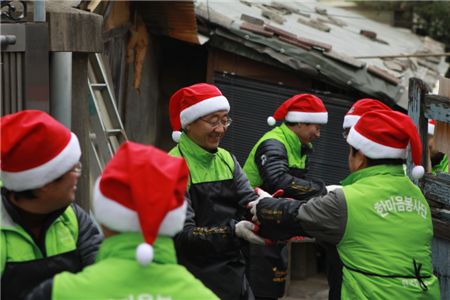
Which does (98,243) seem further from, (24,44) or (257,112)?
(257,112)

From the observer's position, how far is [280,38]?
10.2m

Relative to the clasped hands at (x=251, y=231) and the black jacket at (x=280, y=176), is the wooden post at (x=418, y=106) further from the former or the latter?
the clasped hands at (x=251, y=231)

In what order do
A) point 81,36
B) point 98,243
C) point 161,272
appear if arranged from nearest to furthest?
point 161,272 → point 98,243 → point 81,36

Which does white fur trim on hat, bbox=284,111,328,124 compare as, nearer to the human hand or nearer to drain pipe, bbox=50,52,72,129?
drain pipe, bbox=50,52,72,129

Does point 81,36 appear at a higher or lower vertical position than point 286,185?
higher

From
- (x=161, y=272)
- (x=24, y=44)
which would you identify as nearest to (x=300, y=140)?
(x=24, y=44)

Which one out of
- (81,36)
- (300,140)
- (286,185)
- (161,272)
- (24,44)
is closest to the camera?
(161,272)

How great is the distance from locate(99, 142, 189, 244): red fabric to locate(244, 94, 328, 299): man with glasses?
3.34 m

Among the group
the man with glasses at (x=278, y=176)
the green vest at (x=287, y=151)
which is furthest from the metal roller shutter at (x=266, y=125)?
the green vest at (x=287, y=151)

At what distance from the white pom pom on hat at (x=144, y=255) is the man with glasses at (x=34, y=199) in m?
0.69

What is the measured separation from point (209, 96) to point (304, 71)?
16.9 ft

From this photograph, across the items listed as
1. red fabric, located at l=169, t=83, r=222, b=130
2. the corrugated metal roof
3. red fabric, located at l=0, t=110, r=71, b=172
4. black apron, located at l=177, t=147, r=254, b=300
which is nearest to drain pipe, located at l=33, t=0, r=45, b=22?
Answer: red fabric, located at l=169, t=83, r=222, b=130

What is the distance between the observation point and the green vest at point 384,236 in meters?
4.22

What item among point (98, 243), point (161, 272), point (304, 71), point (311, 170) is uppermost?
point (161, 272)
